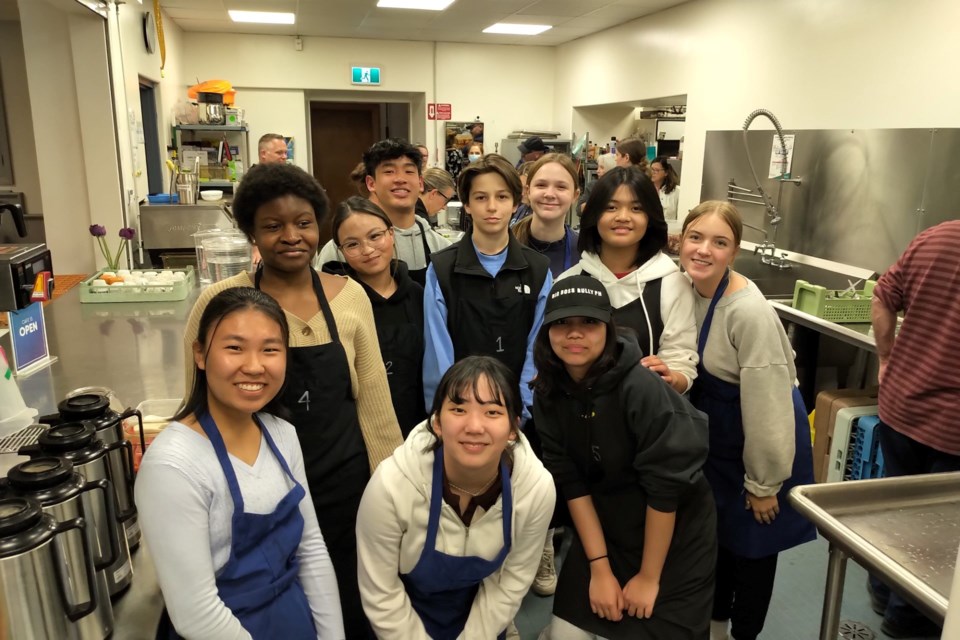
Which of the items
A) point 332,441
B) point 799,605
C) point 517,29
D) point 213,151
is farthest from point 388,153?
point 517,29

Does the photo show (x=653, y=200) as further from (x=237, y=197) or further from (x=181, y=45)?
(x=181, y=45)

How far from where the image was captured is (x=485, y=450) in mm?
1312

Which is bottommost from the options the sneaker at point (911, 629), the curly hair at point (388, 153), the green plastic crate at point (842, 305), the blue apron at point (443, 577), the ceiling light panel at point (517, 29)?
the sneaker at point (911, 629)

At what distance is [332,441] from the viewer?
150 centimetres

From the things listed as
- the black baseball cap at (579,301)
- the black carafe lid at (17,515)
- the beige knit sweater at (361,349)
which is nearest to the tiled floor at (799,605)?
the beige knit sweater at (361,349)

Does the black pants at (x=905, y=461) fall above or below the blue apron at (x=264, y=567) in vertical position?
below

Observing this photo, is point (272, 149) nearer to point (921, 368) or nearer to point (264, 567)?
point (264, 567)

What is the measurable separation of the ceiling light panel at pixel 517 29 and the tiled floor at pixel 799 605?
5.40 meters

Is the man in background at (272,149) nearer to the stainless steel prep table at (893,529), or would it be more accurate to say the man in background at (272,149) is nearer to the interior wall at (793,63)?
the interior wall at (793,63)

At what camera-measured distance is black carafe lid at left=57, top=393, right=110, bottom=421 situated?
1.25 meters

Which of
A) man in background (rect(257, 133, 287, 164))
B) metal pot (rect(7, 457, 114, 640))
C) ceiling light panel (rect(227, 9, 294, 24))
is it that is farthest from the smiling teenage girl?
ceiling light panel (rect(227, 9, 294, 24))

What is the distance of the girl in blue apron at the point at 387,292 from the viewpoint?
5.71 ft

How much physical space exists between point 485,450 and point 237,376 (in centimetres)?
49

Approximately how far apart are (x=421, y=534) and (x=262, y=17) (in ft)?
19.4
